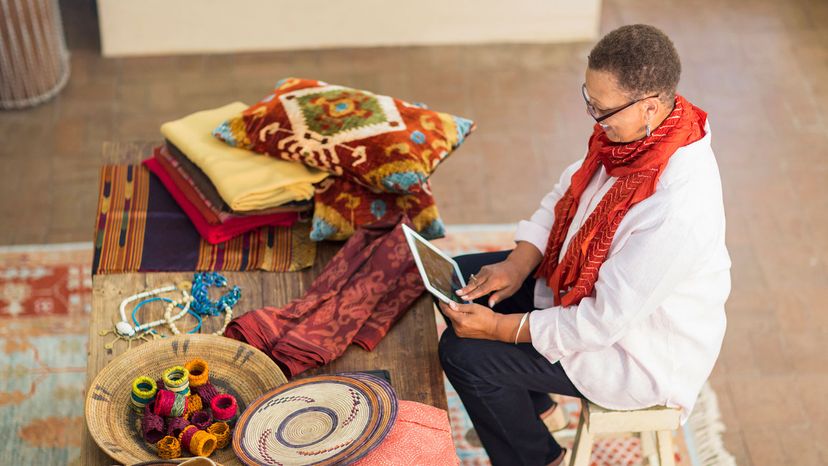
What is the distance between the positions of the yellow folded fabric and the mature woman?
1.77 feet

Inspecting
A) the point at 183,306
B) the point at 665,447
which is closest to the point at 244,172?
the point at 183,306

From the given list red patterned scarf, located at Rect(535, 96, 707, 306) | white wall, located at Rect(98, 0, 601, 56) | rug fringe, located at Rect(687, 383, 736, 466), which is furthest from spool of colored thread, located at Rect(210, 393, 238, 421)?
white wall, located at Rect(98, 0, 601, 56)

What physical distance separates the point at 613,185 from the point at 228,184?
986mm

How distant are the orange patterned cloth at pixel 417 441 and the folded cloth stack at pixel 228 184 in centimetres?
74

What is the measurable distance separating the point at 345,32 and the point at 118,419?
2703 mm

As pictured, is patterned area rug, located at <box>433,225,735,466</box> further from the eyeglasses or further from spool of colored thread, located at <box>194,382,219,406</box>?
→ the eyeglasses

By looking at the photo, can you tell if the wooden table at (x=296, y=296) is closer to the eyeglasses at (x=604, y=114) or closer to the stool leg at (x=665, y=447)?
the stool leg at (x=665, y=447)

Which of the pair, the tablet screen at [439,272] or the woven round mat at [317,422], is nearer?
the woven round mat at [317,422]

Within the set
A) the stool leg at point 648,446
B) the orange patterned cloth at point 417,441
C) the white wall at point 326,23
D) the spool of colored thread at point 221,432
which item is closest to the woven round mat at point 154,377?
the spool of colored thread at point 221,432

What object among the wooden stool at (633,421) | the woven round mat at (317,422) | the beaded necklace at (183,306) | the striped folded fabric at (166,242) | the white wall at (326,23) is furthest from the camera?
the white wall at (326,23)

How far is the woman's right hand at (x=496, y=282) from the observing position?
2393 mm

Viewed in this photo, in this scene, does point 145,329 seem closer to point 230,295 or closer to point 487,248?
point 230,295

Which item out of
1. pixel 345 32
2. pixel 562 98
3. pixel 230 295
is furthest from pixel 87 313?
pixel 562 98

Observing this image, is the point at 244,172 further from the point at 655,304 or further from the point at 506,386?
the point at 655,304
